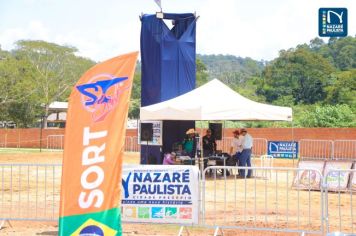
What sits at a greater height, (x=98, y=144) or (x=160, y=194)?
(x=98, y=144)

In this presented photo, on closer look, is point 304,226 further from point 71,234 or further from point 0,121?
point 0,121

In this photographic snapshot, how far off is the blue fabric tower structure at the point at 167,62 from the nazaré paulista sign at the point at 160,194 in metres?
9.38

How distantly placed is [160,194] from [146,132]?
31.5 feet

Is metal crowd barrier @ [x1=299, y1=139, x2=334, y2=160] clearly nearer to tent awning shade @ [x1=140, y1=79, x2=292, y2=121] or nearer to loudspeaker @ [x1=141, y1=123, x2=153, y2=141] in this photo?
tent awning shade @ [x1=140, y1=79, x2=292, y2=121]

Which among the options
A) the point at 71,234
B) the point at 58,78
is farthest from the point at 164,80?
the point at 58,78

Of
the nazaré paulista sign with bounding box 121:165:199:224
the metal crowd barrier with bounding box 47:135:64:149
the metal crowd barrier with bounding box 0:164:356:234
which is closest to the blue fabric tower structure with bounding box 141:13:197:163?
the metal crowd barrier with bounding box 0:164:356:234

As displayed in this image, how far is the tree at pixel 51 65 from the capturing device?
214 ft

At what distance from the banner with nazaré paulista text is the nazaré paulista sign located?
12.1ft

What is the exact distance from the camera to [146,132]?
1984 cm

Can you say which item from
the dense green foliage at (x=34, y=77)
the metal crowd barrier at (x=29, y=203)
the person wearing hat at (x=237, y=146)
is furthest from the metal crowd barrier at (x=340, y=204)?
the dense green foliage at (x=34, y=77)

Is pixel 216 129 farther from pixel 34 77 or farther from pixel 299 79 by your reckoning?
pixel 299 79

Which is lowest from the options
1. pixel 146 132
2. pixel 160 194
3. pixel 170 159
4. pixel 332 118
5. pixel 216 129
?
pixel 160 194

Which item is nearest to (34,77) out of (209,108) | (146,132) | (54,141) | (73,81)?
(73,81)

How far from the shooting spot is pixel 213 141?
70.8 feet
